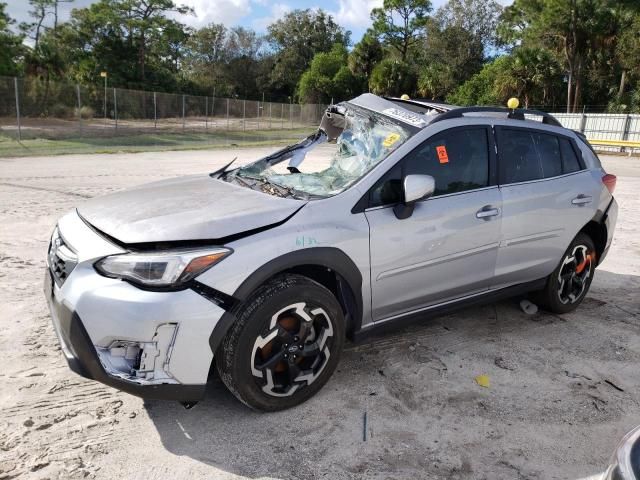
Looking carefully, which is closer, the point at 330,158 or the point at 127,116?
the point at 330,158

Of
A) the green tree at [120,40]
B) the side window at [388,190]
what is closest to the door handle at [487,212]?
the side window at [388,190]

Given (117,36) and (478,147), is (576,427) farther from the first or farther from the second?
(117,36)

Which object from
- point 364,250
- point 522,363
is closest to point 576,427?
point 522,363

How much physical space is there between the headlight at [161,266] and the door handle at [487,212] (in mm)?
1924

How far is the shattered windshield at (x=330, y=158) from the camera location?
11.5 ft

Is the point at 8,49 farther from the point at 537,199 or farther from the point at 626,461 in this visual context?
the point at 626,461

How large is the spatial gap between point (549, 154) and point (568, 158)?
→ 0.26 metres

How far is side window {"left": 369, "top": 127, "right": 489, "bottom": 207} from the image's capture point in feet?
10.9

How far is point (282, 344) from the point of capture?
115 inches

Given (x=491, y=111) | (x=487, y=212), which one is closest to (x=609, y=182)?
(x=491, y=111)

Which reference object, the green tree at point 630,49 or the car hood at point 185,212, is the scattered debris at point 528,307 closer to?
the car hood at point 185,212

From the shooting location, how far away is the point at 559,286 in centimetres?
453

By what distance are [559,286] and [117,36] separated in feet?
170

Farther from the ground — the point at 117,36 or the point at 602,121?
the point at 117,36
